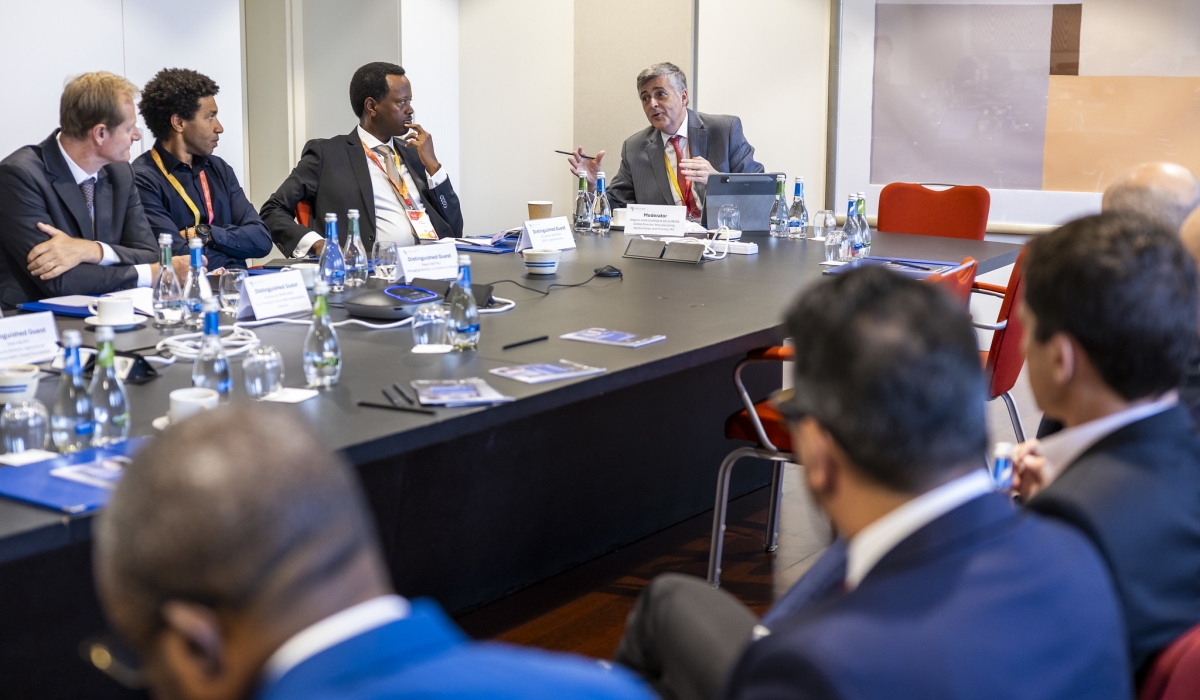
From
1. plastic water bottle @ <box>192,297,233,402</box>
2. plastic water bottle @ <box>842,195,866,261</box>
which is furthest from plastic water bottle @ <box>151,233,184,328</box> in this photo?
plastic water bottle @ <box>842,195,866,261</box>

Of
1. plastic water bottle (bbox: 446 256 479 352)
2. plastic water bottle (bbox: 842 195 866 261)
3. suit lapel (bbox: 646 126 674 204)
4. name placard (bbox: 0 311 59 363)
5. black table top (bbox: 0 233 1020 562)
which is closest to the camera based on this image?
black table top (bbox: 0 233 1020 562)

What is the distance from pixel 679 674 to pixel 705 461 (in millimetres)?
2444

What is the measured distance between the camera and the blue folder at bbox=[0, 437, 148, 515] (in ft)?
4.80

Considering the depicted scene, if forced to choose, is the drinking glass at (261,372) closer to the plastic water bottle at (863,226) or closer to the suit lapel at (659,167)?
the plastic water bottle at (863,226)

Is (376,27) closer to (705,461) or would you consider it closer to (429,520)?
(705,461)

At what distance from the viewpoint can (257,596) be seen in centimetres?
71

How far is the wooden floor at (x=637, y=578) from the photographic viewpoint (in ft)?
9.39

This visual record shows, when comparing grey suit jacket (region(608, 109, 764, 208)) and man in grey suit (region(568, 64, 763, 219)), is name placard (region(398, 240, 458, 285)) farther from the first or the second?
grey suit jacket (region(608, 109, 764, 208))

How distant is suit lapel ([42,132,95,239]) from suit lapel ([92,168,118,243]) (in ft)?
0.15

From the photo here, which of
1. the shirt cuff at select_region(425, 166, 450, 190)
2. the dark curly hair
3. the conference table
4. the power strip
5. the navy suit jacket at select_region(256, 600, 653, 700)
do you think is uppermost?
the dark curly hair

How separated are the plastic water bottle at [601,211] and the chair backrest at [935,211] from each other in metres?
1.31

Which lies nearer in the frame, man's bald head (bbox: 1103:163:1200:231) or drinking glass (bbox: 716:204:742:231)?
man's bald head (bbox: 1103:163:1200:231)

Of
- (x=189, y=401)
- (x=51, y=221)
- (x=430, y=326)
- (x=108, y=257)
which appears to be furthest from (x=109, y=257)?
(x=189, y=401)

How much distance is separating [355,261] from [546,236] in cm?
96
